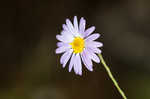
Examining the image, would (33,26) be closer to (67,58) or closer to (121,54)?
(121,54)

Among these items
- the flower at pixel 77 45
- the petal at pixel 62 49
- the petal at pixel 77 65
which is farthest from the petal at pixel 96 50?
the petal at pixel 62 49

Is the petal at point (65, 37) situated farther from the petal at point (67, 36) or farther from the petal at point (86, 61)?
the petal at point (86, 61)

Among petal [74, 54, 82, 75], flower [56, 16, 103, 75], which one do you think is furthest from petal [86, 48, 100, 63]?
petal [74, 54, 82, 75]

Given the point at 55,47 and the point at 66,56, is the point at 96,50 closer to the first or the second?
the point at 66,56

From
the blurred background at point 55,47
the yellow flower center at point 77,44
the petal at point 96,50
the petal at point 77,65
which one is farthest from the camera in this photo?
the blurred background at point 55,47

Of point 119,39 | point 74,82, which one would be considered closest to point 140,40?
point 119,39

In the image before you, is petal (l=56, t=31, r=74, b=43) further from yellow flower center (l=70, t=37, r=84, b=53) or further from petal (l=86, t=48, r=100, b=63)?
petal (l=86, t=48, r=100, b=63)
